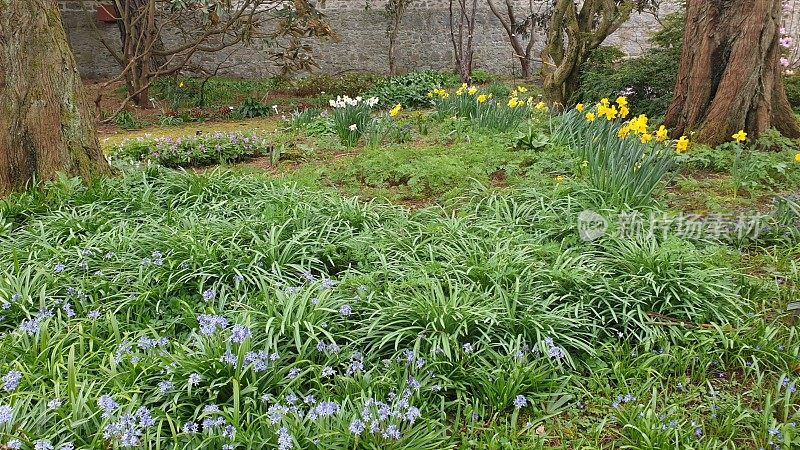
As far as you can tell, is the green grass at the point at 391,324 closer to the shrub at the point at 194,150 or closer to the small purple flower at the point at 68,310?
the small purple flower at the point at 68,310

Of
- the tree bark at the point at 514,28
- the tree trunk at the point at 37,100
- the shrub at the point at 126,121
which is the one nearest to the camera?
the tree trunk at the point at 37,100

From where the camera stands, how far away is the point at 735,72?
5.31 metres

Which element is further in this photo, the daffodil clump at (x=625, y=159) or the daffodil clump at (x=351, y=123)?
the daffodil clump at (x=351, y=123)

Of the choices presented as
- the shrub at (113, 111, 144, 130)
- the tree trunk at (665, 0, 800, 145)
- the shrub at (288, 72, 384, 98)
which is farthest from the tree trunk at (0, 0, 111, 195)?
the shrub at (288, 72, 384, 98)

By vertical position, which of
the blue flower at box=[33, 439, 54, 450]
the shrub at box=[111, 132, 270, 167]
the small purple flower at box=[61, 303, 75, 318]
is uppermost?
the shrub at box=[111, 132, 270, 167]

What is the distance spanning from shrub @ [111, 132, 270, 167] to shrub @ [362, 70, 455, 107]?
203 inches

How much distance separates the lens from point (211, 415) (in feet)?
7.40

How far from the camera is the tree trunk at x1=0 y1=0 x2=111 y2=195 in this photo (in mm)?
4504

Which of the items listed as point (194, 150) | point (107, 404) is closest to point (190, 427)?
point (107, 404)

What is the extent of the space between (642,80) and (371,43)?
856 centimetres

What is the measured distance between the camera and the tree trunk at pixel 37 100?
177 inches

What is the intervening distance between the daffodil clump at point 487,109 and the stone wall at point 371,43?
7895 mm

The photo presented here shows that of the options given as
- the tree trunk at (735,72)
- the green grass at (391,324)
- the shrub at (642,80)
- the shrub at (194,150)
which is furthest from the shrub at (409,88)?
the green grass at (391,324)

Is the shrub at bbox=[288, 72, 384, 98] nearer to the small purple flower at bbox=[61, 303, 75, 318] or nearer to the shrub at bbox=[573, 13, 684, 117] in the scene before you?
the shrub at bbox=[573, 13, 684, 117]
